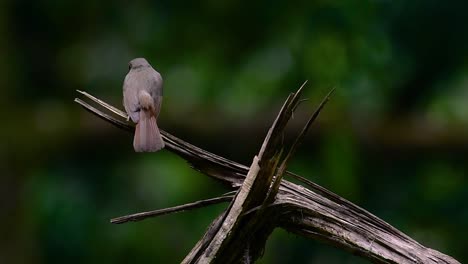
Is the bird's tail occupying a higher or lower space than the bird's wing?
lower

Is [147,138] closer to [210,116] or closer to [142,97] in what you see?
[142,97]

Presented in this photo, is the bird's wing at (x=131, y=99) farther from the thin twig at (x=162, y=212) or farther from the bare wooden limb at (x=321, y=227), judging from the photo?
the bare wooden limb at (x=321, y=227)

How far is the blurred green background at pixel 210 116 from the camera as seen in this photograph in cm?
611

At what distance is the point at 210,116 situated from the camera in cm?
686

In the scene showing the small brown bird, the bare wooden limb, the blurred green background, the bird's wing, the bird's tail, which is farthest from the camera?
the blurred green background

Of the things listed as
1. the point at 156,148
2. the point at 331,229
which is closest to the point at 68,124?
the point at 156,148

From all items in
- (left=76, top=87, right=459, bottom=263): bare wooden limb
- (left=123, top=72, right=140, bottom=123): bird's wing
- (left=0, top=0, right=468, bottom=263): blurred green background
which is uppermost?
(left=0, top=0, right=468, bottom=263): blurred green background

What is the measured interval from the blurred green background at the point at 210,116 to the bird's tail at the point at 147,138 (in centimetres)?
265

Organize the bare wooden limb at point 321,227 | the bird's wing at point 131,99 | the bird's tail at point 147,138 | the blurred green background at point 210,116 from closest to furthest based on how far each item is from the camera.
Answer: the bare wooden limb at point 321,227 < the bird's tail at point 147,138 < the bird's wing at point 131,99 < the blurred green background at point 210,116

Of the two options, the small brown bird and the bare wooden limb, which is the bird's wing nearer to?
the small brown bird

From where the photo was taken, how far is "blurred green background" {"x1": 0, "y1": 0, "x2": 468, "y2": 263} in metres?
6.11

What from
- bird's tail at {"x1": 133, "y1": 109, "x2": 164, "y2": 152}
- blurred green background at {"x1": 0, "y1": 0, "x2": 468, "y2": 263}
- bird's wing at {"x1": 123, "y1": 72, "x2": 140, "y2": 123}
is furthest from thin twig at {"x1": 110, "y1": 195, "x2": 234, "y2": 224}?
blurred green background at {"x1": 0, "y1": 0, "x2": 468, "y2": 263}

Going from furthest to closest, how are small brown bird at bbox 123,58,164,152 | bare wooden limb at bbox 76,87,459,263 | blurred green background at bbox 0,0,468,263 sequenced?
blurred green background at bbox 0,0,468,263, small brown bird at bbox 123,58,164,152, bare wooden limb at bbox 76,87,459,263

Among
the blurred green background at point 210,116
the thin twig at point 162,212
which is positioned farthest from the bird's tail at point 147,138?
the blurred green background at point 210,116
